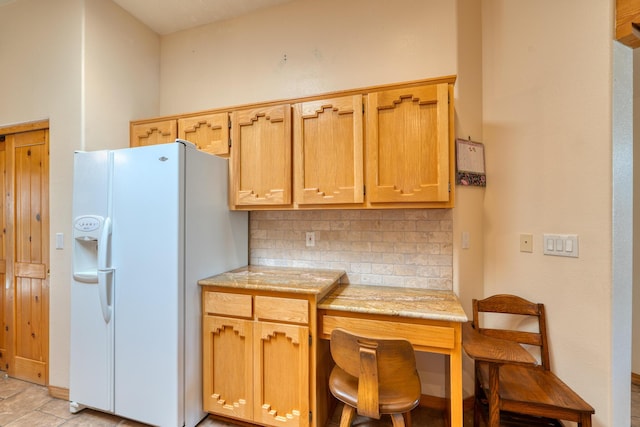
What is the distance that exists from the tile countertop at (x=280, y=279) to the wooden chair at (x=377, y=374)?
0.43 m

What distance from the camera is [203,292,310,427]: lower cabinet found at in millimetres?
1668

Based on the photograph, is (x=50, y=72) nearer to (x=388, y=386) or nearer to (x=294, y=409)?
(x=294, y=409)

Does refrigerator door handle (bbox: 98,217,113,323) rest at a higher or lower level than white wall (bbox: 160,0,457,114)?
lower

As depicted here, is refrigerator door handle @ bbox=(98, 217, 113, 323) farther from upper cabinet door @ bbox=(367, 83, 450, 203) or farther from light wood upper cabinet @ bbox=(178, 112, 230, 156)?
upper cabinet door @ bbox=(367, 83, 450, 203)

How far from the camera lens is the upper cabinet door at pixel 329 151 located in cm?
185

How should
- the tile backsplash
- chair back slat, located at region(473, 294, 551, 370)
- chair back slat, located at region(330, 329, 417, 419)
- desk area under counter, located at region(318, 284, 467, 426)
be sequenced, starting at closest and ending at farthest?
chair back slat, located at region(330, 329, 417, 419)
desk area under counter, located at region(318, 284, 467, 426)
chair back slat, located at region(473, 294, 551, 370)
the tile backsplash

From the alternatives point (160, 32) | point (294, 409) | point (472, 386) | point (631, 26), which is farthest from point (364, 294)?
point (160, 32)

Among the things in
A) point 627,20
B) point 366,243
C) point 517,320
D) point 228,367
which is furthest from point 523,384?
point 627,20

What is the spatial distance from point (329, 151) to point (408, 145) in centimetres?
52

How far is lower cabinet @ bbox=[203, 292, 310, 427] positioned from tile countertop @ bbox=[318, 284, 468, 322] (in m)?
0.26

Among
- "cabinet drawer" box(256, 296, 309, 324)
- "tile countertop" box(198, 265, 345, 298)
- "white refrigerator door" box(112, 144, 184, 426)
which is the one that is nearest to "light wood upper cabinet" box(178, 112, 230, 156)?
"white refrigerator door" box(112, 144, 184, 426)

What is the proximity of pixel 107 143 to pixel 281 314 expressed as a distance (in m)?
2.03

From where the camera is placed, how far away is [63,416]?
193cm

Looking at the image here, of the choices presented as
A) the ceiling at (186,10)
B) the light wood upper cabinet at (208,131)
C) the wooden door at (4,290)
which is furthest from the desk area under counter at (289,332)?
the ceiling at (186,10)
